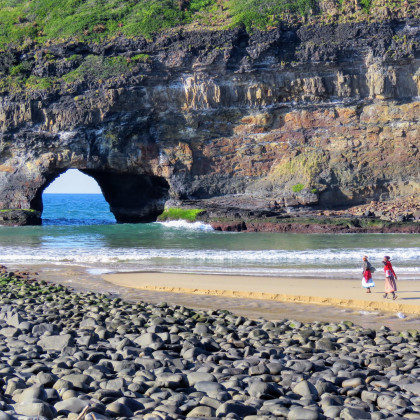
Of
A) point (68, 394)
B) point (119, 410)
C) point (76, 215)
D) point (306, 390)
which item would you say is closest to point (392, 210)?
point (306, 390)

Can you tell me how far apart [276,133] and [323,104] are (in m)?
3.81

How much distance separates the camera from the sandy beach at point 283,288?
11367mm

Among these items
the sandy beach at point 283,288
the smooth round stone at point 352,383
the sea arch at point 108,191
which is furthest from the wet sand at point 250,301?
the sea arch at point 108,191

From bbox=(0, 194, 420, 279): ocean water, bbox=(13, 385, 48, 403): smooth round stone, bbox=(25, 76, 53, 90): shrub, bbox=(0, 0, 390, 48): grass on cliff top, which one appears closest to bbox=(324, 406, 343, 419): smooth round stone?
bbox=(13, 385, 48, 403): smooth round stone

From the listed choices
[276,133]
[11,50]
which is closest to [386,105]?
[276,133]

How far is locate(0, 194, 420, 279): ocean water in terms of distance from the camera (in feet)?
56.5

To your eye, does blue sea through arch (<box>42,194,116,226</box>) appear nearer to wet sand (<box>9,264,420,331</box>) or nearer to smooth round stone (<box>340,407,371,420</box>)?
wet sand (<box>9,264,420,331</box>)

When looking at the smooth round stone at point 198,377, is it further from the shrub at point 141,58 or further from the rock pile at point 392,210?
the shrub at point 141,58

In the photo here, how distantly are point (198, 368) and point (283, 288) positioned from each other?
738cm

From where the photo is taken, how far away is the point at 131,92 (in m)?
39.0

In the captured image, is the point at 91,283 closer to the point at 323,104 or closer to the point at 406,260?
the point at 406,260

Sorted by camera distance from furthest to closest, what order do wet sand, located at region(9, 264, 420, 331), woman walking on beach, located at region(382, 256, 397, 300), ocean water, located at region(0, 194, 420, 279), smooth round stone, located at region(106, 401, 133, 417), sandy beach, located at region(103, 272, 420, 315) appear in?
ocean water, located at region(0, 194, 420, 279)
woman walking on beach, located at region(382, 256, 397, 300)
sandy beach, located at region(103, 272, 420, 315)
wet sand, located at region(9, 264, 420, 331)
smooth round stone, located at region(106, 401, 133, 417)

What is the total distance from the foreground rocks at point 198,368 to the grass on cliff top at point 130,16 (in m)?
34.1

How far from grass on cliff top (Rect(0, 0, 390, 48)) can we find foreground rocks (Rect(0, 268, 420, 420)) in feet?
112
